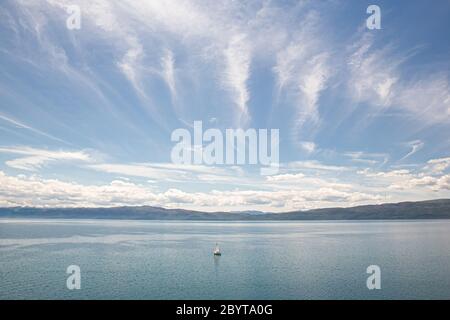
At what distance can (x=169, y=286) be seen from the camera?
53.9 metres

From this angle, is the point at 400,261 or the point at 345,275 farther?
the point at 400,261

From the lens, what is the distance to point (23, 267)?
69.6 m

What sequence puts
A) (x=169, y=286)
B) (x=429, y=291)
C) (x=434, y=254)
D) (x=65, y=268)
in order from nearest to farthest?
(x=429, y=291)
(x=169, y=286)
(x=65, y=268)
(x=434, y=254)

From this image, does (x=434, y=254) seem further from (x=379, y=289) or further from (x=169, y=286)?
(x=169, y=286)
